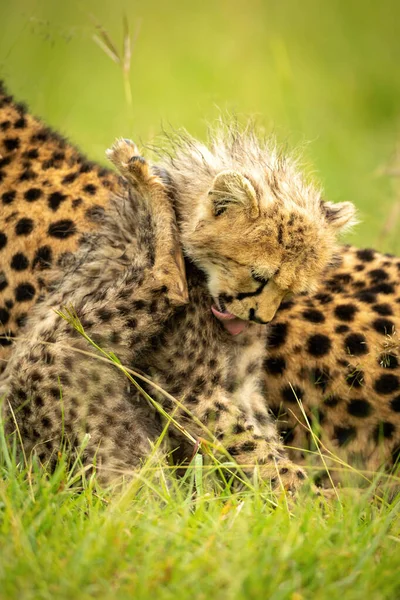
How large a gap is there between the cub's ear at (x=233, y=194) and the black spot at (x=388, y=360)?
2.80ft

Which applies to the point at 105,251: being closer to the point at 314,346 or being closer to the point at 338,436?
the point at 314,346

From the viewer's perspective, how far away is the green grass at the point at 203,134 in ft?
7.52

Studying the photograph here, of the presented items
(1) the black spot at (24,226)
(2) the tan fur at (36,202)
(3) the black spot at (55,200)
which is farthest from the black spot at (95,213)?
(1) the black spot at (24,226)

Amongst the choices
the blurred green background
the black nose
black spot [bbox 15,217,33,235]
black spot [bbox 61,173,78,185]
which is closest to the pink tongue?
the black nose

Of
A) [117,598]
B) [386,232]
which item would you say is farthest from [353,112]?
[117,598]

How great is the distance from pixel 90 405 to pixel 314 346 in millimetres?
933

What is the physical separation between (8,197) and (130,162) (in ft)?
2.42

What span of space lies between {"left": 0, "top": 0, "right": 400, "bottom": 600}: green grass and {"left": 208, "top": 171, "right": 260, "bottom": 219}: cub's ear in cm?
85

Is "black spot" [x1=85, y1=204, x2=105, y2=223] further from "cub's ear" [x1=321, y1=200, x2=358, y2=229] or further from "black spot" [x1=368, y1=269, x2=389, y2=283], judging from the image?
"black spot" [x1=368, y1=269, x2=389, y2=283]

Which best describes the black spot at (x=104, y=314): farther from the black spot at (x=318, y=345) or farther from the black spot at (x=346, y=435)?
the black spot at (x=346, y=435)

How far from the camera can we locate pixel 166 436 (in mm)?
3305

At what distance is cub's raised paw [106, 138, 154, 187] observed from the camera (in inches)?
127

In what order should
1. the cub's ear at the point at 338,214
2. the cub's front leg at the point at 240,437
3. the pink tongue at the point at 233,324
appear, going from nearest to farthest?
the cub's front leg at the point at 240,437 → the pink tongue at the point at 233,324 → the cub's ear at the point at 338,214

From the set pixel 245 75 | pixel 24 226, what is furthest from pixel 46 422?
pixel 245 75
